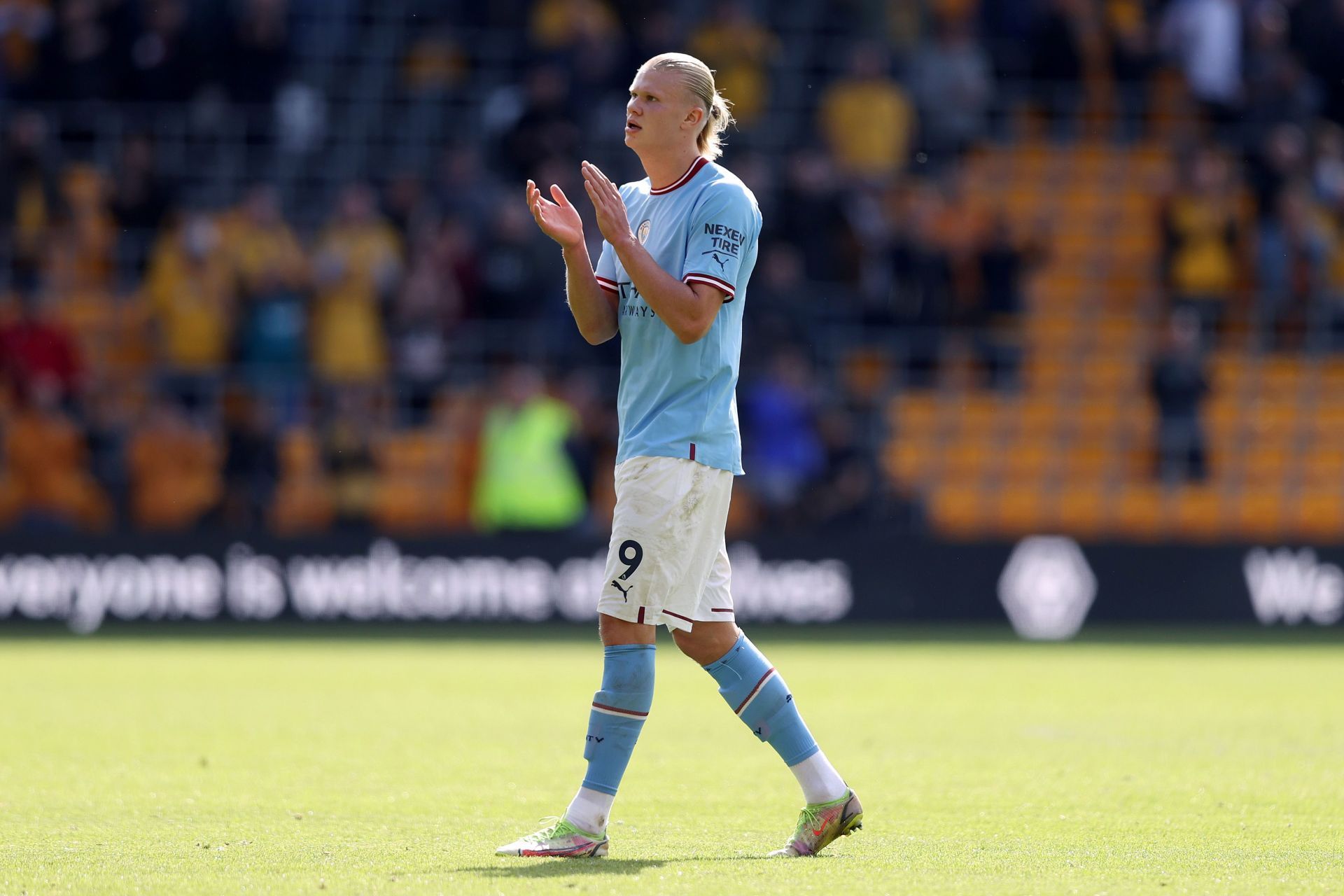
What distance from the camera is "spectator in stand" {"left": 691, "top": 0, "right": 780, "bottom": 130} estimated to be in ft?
62.9

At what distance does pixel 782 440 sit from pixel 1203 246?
5.13 m

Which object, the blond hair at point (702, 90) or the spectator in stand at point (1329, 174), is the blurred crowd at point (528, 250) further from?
the blond hair at point (702, 90)

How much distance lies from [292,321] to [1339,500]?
1018 cm

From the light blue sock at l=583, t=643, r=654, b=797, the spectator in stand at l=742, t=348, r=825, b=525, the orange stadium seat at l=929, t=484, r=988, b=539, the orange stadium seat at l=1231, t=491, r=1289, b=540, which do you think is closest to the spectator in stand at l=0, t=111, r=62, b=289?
the spectator in stand at l=742, t=348, r=825, b=525

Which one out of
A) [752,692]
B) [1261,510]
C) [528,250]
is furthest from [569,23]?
[752,692]

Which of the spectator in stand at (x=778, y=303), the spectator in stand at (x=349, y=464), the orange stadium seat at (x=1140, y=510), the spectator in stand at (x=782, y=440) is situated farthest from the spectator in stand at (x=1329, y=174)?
the spectator in stand at (x=349, y=464)

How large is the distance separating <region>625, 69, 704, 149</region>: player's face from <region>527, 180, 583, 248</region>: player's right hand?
28 cm

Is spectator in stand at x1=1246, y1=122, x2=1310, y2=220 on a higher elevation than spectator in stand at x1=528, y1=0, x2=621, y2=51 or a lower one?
lower

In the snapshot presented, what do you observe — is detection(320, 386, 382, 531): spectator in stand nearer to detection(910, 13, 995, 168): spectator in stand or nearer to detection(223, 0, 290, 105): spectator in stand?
detection(223, 0, 290, 105): spectator in stand

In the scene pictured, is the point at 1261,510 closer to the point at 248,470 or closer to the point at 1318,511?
the point at 1318,511

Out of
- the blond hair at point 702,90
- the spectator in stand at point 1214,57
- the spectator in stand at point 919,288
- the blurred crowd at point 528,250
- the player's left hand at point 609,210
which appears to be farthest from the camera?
the spectator in stand at point 1214,57

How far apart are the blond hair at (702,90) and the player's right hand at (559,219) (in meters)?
0.47

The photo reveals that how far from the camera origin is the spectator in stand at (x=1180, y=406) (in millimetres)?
17641

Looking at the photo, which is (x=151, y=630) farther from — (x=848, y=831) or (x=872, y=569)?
(x=848, y=831)
